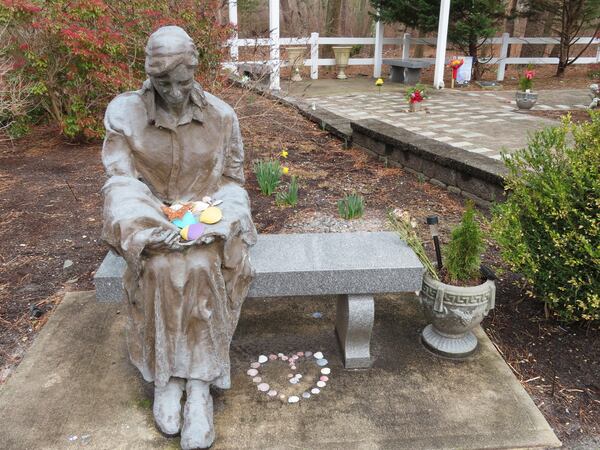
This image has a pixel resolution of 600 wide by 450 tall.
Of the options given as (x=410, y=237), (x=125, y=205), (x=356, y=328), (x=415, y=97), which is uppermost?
(x=125, y=205)

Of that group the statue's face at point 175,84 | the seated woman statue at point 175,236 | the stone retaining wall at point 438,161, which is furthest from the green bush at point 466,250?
the stone retaining wall at point 438,161

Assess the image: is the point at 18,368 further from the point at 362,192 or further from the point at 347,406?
the point at 362,192

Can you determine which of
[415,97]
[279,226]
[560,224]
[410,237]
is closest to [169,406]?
[410,237]

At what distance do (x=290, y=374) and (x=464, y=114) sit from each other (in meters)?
7.93

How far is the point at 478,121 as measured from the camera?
8828 millimetres

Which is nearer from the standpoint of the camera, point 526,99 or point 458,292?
point 458,292

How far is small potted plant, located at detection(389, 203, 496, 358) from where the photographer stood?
276cm

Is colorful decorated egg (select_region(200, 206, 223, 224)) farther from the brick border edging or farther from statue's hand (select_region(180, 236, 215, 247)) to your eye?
the brick border edging

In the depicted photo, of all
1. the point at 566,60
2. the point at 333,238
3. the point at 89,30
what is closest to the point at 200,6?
the point at 89,30

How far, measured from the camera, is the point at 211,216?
242 cm

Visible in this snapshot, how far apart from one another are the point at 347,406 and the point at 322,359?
1.32ft

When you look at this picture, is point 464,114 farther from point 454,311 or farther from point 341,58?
point 454,311

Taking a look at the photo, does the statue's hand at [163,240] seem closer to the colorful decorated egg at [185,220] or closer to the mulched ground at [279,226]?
the colorful decorated egg at [185,220]

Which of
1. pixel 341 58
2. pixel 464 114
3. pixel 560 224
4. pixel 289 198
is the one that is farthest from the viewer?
pixel 341 58
